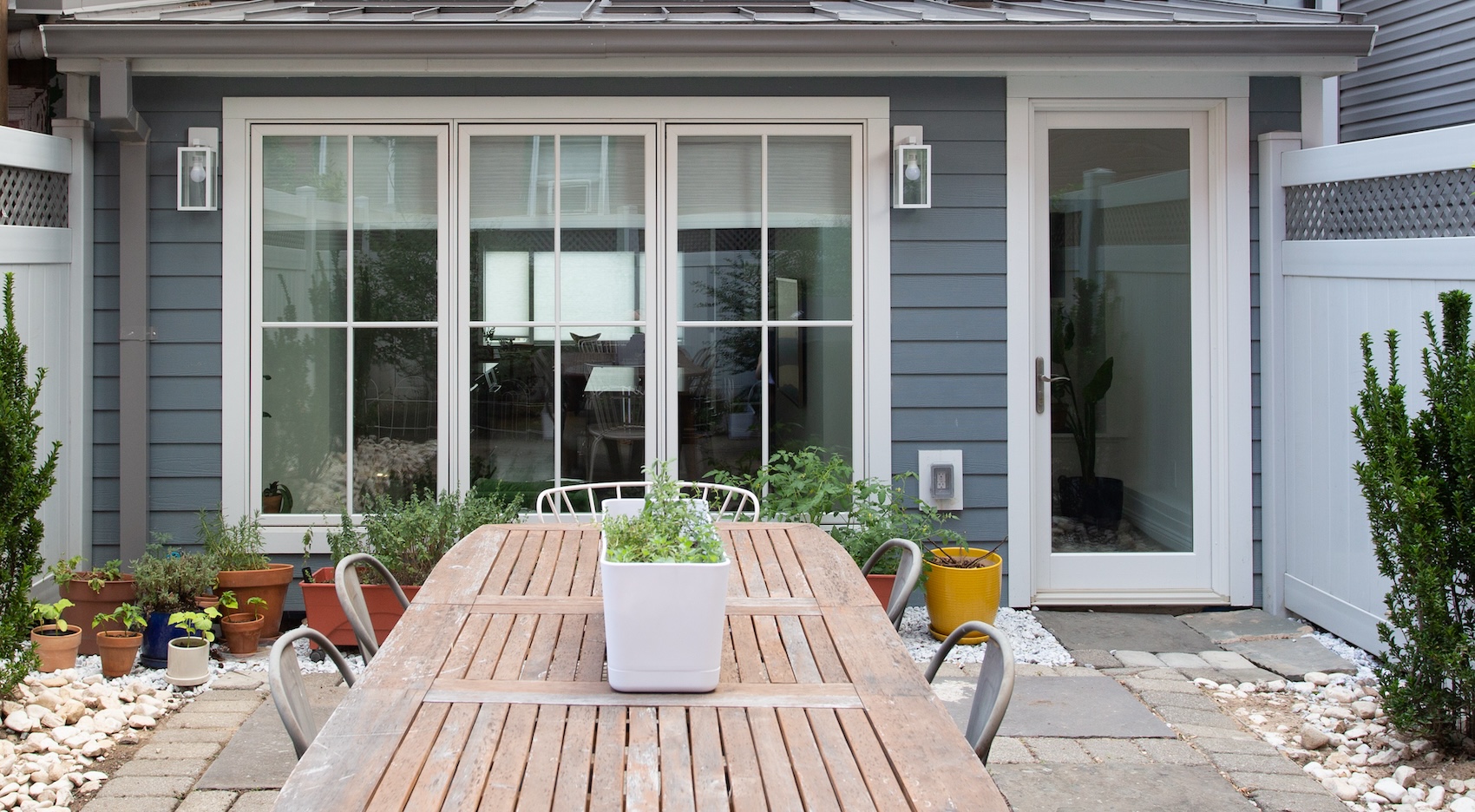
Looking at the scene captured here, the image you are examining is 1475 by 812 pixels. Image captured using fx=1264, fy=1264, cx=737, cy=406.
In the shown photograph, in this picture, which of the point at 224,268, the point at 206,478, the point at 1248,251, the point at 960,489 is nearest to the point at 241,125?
the point at 224,268

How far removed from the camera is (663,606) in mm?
1959

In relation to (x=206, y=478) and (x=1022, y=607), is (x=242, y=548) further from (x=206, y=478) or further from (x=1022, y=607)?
(x=1022, y=607)

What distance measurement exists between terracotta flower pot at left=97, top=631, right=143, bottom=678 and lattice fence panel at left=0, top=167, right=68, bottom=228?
57.8 inches

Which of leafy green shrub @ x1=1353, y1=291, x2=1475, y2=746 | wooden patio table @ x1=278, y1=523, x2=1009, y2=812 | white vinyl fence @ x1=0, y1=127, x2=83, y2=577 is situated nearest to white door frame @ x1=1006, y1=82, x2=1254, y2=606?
leafy green shrub @ x1=1353, y1=291, x2=1475, y2=746

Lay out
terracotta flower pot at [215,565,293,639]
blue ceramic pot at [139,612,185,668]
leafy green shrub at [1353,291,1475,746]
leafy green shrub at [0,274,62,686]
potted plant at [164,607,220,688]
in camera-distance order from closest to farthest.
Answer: leafy green shrub at [1353,291,1475,746] → leafy green shrub at [0,274,62,686] → potted plant at [164,607,220,688] → blue ceramic pot at [139,612,185,668] → terracotta flower pot at [215,565,293,639]

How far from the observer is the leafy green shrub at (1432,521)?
3244 millimetres

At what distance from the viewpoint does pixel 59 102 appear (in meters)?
5.08

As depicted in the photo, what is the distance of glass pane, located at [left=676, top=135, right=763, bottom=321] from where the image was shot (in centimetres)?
503

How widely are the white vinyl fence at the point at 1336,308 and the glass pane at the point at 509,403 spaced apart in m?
2.88

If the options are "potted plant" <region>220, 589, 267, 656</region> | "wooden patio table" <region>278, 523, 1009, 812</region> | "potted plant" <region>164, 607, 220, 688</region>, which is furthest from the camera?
"potted plant" <region>220, 589, 267, 656</region>

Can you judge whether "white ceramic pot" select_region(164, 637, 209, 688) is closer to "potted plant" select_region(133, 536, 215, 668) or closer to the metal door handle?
"potted plant" select_region(133, 536, 215, 668)

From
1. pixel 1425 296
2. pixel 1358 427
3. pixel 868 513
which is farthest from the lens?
pixel 868 513

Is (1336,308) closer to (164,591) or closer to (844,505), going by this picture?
(844,505)

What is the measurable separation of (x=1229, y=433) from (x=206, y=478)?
406cm
